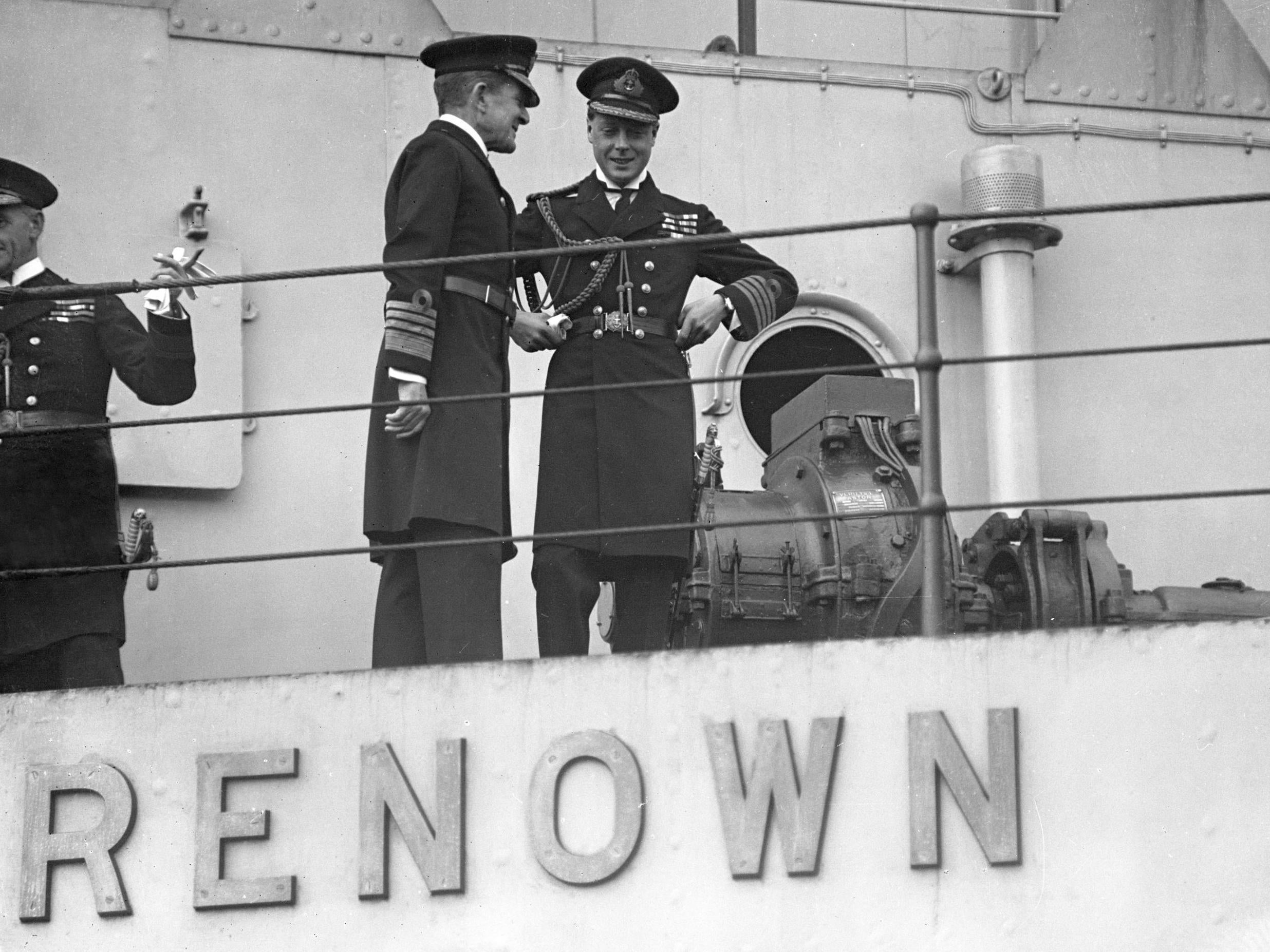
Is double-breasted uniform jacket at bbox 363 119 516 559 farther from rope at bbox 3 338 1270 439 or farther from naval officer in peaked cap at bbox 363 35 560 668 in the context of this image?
rope at bbox 3 338 1270 439

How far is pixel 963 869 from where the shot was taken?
11.9 ft

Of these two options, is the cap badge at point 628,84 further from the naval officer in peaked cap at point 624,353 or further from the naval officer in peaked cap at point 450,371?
the naval officer in peaked cap at point 450,371

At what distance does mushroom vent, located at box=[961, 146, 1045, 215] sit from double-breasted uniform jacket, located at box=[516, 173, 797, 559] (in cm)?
157

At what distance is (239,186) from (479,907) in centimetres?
266

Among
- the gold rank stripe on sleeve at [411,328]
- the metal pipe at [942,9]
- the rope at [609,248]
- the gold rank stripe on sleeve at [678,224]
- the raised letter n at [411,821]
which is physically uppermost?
the metal pipe at [942,9]

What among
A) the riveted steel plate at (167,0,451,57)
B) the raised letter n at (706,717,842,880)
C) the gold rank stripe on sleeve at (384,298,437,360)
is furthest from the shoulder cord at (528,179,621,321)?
the riveted steel plate at (167,0,451,57)

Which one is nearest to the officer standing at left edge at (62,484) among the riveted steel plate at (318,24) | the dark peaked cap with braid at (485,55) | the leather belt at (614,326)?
the dark peaked cap with braid at (485,55)

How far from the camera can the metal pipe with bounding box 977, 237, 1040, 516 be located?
19.9 ft

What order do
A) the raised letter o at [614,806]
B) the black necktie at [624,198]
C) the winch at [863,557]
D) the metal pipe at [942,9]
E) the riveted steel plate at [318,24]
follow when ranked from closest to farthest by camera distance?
the raised letter o at [614,806] → the black necktie at [624,198] → the winch at [863,557] → the riveted steel plate at [318,24] → the metal pipe at [942,9]

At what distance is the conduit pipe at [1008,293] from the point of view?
6055mm

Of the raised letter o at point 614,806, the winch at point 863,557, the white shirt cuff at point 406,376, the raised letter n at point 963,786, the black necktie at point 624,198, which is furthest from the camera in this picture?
the winch at point 863,557

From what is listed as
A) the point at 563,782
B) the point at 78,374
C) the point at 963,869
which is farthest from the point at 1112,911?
the point at 78,374

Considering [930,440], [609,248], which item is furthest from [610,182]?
[930,440]

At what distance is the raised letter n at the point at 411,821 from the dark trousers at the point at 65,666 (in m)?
0.93
